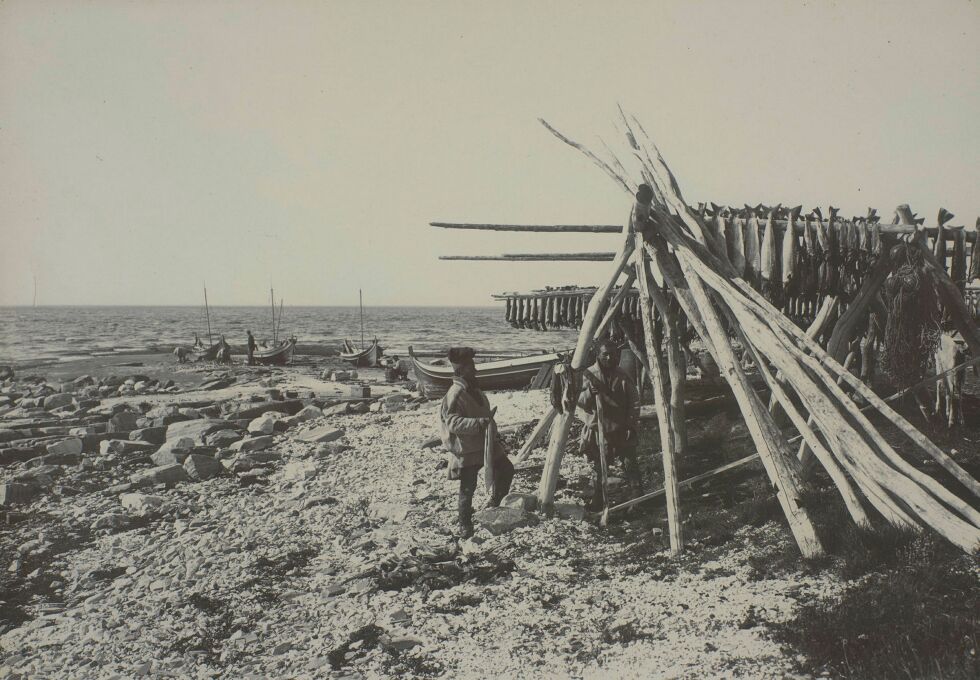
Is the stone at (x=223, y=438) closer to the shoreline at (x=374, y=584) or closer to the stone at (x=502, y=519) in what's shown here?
the shoreline at (x=374, y=584)

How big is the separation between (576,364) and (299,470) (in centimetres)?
550

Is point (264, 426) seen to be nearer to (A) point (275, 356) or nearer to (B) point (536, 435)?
(B) point (536, 435)

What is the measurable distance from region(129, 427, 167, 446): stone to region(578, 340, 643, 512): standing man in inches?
374

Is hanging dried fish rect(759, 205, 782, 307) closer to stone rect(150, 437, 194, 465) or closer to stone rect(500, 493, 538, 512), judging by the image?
stone rect(500, 493, 538, 512)

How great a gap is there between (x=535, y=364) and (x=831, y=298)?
847 cm

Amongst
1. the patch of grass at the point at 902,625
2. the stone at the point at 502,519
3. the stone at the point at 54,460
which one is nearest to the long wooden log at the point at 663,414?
the patch of grass at the point at 902,625

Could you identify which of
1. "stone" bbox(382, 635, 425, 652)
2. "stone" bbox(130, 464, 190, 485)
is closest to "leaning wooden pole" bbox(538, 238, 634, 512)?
"stone" bbox(382, 635, 425, 652)

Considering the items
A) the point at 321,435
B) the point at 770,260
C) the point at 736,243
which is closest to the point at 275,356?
the point at 321,435

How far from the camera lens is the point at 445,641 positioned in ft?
15.2

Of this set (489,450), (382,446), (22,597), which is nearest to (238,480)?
(382,446)

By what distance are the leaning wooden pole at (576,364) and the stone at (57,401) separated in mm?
17416

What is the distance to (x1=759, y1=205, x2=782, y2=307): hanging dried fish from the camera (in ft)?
21.8

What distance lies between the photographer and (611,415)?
7.26 meters

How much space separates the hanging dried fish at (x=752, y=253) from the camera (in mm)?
6742
